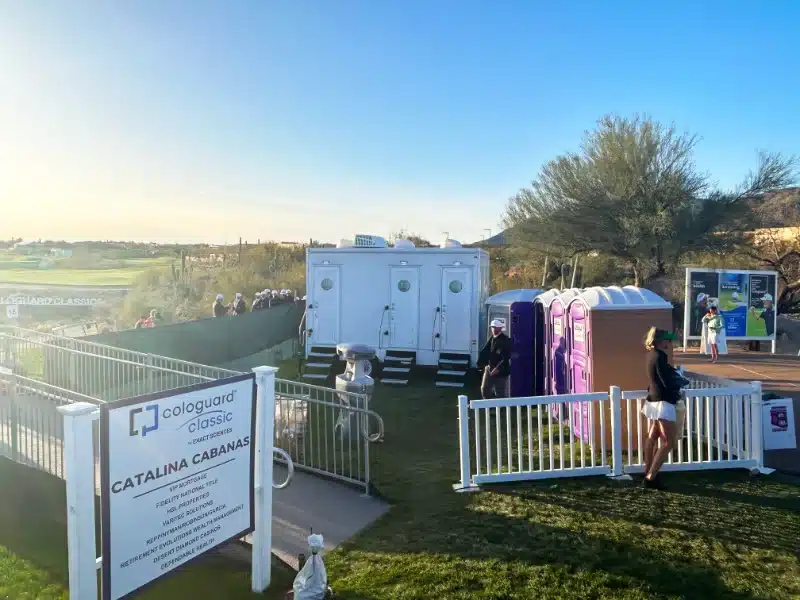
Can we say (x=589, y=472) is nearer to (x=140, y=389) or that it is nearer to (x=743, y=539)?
(x=743, y=539)

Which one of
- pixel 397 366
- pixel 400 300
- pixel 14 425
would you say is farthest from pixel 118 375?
pixel 400 300

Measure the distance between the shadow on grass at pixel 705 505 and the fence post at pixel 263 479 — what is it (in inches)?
114

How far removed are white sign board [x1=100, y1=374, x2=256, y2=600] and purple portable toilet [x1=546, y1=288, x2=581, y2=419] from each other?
20.3 ft

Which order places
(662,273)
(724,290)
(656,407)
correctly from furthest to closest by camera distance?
1. (662,273)
2. (724,290)
3. (656,407)

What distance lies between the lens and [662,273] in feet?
81.0

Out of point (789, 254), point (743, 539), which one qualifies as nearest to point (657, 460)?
point (743, 539)

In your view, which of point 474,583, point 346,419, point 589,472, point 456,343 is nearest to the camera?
point 474,583

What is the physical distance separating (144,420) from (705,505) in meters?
5.33

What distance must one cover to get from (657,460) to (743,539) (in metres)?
1.27

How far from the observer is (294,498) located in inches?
263

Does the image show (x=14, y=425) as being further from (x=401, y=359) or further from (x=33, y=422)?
(x=401, y=359)

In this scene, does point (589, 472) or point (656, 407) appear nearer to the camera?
point (656, 407)

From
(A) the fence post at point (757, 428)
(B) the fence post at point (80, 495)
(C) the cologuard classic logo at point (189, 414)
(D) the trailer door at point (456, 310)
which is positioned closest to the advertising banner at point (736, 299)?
Result: (D) the trailer door at point (456, 310)

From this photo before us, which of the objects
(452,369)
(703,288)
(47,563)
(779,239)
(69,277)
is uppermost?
(779,239)
